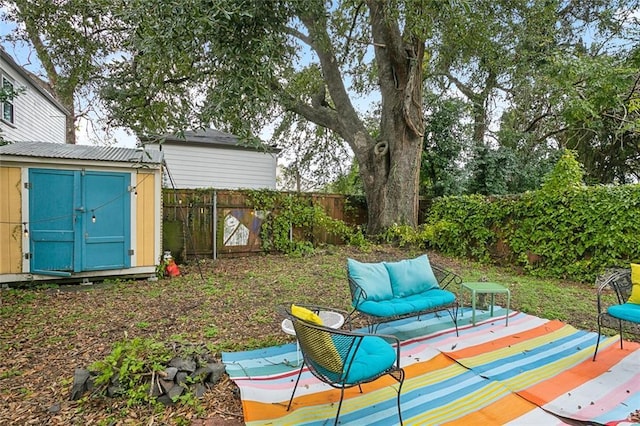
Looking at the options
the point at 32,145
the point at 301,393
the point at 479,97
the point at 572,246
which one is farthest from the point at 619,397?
the point at 479,97

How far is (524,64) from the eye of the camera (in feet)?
27.2

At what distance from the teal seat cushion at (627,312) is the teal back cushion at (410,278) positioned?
163 cm

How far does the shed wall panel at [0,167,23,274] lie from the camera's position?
17.4 ft

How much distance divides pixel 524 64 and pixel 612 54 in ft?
9.01

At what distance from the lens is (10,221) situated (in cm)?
534

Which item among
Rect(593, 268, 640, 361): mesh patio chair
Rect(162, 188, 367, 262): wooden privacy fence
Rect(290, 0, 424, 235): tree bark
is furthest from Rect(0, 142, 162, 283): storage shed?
Rect(593, 268, 640, 361): mesh patio chair

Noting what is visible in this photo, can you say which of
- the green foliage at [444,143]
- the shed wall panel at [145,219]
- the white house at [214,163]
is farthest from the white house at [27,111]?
the green foliage at [444,143]

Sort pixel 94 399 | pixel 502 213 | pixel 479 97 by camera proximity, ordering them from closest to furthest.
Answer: pixel 94 399 → pixel 502 213 → pixel 479 97

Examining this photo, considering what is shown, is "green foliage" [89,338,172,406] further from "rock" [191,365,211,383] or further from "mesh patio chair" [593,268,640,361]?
"mesh patio chair" [593,268,640,361]

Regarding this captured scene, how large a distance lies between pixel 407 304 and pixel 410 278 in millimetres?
489

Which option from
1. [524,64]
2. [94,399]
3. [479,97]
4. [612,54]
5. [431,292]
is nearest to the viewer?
[94,399]

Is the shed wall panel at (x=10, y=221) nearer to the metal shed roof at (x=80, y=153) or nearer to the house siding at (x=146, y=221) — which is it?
the metal shed roof at (x=80, y=153)

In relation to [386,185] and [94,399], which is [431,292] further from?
[386,185]

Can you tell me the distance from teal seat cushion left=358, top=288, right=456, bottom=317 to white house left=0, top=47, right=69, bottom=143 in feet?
28.4
